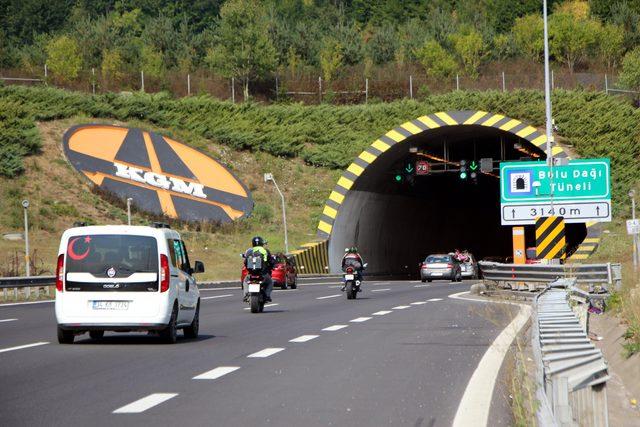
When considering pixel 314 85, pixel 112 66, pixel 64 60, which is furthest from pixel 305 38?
pixel 314 85

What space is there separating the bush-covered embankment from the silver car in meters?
13.1

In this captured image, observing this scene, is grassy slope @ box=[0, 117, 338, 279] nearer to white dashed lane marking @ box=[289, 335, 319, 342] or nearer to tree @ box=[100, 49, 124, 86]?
tree @ box=[100, 49, 124, 86]

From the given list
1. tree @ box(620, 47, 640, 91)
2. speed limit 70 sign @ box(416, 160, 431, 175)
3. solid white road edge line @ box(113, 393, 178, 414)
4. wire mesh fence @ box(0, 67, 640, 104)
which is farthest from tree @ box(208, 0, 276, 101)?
solid white road edge line @ box(113, 393, 178, 414)

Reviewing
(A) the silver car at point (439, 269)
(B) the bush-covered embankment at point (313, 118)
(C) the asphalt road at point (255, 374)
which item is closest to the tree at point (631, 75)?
(B) the bush-covered embankment at point (313, 118)

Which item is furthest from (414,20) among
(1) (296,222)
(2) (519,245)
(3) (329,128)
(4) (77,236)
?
(4) (77,236)

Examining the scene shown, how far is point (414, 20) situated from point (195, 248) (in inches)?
3263

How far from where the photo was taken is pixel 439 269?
56125 mm

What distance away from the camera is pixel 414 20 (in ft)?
459

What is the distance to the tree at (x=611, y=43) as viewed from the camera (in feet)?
A: 353

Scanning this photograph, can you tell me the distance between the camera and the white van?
17.6 metres

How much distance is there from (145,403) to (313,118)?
67.4 metres

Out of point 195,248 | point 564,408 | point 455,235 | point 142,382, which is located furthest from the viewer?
point 455,235

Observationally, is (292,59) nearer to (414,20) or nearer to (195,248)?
(414,20)

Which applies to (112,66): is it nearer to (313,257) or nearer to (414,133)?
(313,257)
